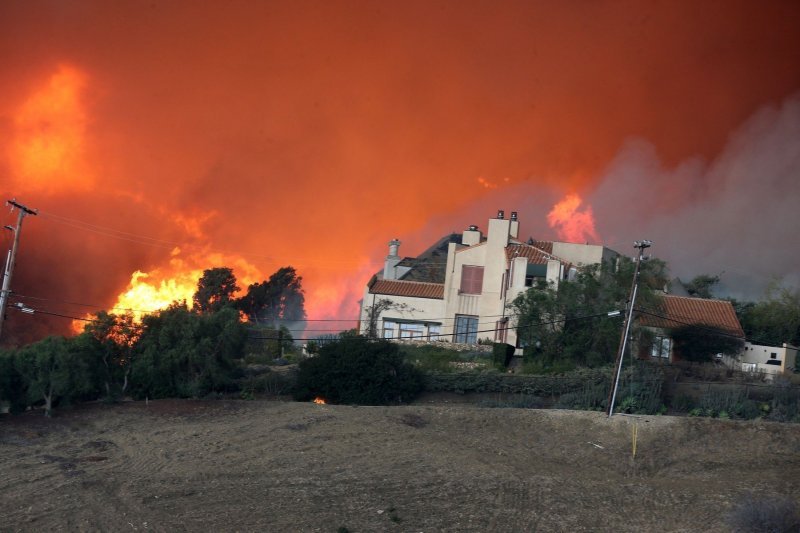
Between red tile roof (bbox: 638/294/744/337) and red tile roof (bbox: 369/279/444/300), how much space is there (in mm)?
13960

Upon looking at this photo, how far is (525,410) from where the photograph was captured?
38906mm

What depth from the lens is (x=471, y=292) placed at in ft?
193

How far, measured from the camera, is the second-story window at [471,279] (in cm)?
5888

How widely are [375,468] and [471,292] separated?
29294 millimetres

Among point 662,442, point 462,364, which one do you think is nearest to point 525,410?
point 662,442

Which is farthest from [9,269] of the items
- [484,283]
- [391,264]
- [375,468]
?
[391,264]

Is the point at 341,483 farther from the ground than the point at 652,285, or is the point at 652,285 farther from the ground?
the point at 652,285

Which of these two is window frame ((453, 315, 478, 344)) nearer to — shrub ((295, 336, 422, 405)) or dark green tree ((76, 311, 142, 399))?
shrub ((295, 336, 422, 405))

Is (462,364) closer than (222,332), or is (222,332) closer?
(222,332)

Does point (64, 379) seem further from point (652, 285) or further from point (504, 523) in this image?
point (652, 285)

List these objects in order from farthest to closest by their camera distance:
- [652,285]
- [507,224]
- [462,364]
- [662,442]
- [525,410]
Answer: [507,224], [652,285], [462,364], [525,410], [662,442]

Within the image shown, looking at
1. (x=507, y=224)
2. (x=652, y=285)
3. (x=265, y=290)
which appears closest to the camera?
(x=652, y=285)

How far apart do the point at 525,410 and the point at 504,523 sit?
527 inches

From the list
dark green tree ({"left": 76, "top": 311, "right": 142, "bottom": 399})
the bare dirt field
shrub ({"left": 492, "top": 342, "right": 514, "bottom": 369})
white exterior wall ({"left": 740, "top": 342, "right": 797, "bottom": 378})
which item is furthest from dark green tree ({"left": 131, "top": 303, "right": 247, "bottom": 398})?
white exterior wall ({"left": 740, "top": 342, "right": 797, "bottom": 378})
